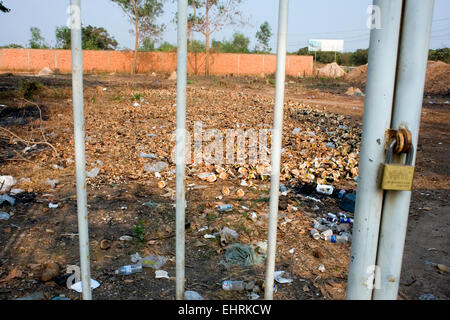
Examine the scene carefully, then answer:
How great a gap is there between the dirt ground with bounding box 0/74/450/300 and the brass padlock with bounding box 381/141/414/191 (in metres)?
1.08

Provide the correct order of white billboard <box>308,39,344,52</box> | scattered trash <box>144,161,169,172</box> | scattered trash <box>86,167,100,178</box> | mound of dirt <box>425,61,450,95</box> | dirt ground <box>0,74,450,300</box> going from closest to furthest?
dirt ground <box>0,74,450,300</box> → scattered trash <box>86,167,100,178</box> → scattered trash <box>144,161,169,172</box> → mound of dirt <box>425,61,450,95</box> → white billboard <box>308,39,344,52</box>

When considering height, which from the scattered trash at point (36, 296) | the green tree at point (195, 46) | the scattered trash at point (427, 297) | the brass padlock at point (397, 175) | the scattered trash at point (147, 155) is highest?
the green tree at point (195, 46)

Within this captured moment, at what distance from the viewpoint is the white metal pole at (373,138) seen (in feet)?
3.28

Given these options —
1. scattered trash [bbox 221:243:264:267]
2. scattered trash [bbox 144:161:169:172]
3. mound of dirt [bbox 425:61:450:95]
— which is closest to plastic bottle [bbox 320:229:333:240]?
scattered trash [bbox 221:243:264:267]

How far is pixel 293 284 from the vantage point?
2.00 metres

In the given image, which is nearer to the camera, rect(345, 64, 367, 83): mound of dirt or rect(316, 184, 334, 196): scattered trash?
rect(316, 184, 334, 196): scattered trash

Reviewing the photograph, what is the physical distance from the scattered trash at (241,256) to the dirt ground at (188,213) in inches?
1.9

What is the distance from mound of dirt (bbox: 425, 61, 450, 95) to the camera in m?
14.1

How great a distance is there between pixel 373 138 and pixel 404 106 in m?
0.12

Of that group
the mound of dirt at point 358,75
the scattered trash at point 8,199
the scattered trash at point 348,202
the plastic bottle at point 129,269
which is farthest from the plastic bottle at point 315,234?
the mound of dirt at point 358,75

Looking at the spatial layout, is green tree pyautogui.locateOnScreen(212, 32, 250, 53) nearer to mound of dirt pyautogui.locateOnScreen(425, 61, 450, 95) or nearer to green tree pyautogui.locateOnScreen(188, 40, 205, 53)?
green tree pyautogui.locateOnScreen(188, 40, 205, 53)

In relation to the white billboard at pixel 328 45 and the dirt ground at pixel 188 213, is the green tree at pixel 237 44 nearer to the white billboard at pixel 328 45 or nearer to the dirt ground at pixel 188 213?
the white billboard at pixel 328 45

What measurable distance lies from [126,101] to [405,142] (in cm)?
831

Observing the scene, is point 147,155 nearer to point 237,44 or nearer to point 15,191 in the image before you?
point 15,191
